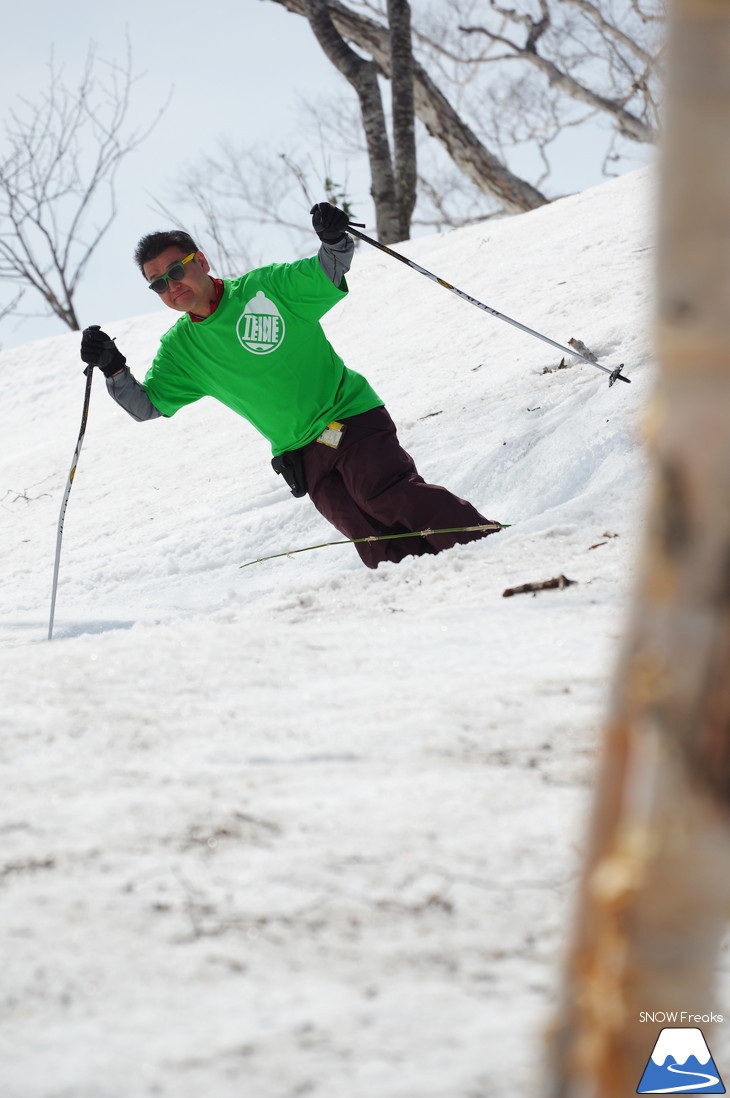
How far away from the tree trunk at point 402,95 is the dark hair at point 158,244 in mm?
8385

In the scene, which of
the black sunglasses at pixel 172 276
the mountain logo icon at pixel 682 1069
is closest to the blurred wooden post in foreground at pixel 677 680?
the mountain logo icon at pixel 682 1069

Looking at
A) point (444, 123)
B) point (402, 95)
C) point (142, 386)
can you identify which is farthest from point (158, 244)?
point (444, 123)

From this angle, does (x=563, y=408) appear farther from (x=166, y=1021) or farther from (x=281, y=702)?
(x=166, y=1021)

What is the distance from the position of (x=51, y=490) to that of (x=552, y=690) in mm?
6440

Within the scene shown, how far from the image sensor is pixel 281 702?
1.86m

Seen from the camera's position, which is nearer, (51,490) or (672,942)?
(672,942)

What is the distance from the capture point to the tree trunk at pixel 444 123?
476 inches

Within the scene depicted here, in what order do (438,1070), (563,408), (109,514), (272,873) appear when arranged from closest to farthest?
(438,1070) < (272,873) < (563,408) < (109,514)

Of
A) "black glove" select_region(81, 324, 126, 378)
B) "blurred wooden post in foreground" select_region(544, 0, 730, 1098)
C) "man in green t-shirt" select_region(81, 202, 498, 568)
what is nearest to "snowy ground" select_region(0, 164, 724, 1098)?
"blurred wooden post in foreground" select_region(544, 0, 730, 1098)

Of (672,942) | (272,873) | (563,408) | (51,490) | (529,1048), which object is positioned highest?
(51,490)

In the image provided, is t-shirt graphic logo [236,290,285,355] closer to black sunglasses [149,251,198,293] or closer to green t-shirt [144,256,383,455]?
green t-shirt [144,256,383,455]

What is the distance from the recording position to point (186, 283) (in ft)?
12.9

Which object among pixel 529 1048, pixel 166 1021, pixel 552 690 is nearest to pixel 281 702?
pixel 552 690

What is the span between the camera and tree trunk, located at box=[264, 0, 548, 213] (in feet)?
39.7
